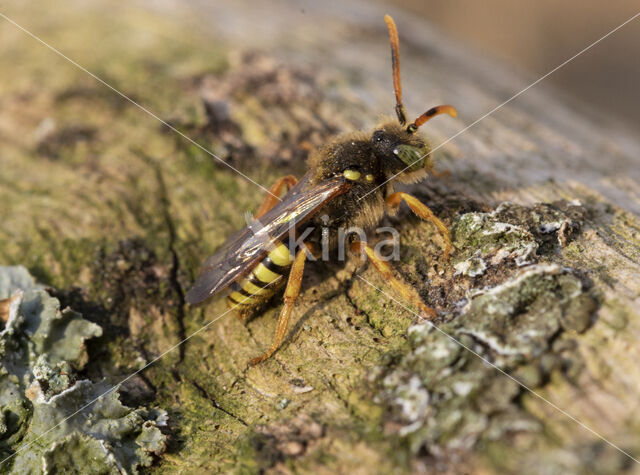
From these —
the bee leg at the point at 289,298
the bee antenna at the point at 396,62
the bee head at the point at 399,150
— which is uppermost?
the bee antenna at the point at 396,62

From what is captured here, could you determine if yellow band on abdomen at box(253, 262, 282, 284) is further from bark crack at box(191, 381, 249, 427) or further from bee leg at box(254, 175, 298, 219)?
bark crack at box(191, 381, 249, 427)

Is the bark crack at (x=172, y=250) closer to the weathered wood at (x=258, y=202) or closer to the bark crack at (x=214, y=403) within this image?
the weathered wood at (x=258, y=202)

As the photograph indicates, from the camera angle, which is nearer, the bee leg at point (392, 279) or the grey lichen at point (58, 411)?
the grey lichen at point (58, 411)

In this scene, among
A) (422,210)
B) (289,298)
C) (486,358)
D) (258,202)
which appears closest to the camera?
(486,358)

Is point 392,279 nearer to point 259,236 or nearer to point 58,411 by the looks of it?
point 259,236

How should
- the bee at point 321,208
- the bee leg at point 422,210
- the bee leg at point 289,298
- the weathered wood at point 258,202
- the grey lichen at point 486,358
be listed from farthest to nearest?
1. the bee at point 321,208
2. the bee leg at point 422,210
3. the bee leg at point 289,298
4. the weathered wood at point 258,202
5. the grey lichen at point 486,358

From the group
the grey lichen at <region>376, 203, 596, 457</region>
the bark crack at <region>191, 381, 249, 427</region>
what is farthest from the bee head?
the bark crack at <region>191, 381, 249, 427</region>

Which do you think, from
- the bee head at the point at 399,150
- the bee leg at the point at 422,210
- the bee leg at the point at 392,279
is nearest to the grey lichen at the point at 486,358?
the bee leg at the point at 392,279

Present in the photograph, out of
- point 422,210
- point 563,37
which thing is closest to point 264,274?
point 422,210
